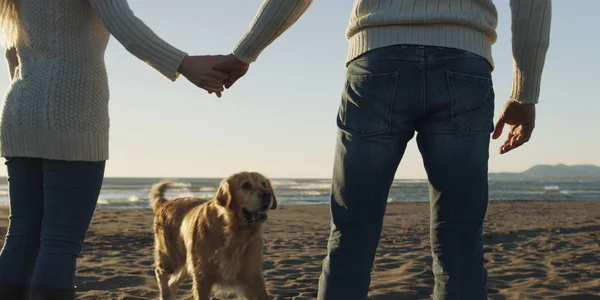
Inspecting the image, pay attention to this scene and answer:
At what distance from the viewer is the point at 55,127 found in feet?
7.04

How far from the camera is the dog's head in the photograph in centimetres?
421

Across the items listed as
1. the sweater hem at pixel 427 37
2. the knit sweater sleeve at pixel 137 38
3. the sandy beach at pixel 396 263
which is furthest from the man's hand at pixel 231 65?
the sandy beach at pixel 396 263

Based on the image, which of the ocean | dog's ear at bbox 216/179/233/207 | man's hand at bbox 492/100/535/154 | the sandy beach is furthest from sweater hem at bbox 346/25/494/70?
the ocean

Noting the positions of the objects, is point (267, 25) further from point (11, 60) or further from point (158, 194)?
point (158, 194)

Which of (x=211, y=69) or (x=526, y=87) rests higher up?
(x=211, y=69)

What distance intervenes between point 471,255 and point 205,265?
257 cm

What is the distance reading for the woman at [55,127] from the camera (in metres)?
2.12

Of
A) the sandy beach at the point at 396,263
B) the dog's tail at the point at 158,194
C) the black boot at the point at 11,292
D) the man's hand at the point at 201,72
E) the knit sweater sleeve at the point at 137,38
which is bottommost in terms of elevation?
the sandy beach at the point at 396,263

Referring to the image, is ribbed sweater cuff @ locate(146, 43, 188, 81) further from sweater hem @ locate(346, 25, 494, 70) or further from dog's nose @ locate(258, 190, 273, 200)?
dog's nose @ locate(258, 190, 273, 200)

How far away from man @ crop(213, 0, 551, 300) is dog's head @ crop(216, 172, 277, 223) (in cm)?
226

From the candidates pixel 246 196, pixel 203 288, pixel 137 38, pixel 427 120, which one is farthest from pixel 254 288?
pixel 427 120

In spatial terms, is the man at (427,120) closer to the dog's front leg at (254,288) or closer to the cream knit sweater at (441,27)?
the cream knit sweater at (441,27)

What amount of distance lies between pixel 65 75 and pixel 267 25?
80 cm

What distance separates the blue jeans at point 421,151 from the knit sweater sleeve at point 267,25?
1.09 feet
